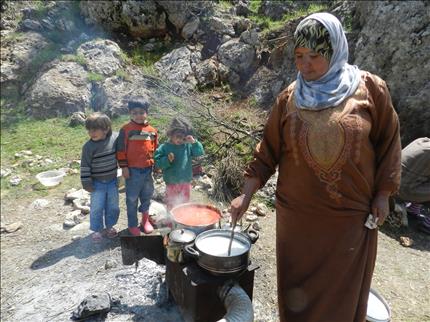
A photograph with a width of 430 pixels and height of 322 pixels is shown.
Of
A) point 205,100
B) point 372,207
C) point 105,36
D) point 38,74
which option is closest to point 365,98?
point 372,207

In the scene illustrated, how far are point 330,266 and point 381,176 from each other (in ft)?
1.91

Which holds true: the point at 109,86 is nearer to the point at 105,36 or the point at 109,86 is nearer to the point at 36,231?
the point at 105,36

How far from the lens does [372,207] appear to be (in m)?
2.07

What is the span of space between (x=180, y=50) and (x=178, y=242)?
22.4ft

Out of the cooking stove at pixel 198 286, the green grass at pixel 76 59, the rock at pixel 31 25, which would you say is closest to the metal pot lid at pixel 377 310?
the cooking stove at pixel 198 286

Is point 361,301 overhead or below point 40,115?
below

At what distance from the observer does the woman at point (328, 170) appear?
194 cm

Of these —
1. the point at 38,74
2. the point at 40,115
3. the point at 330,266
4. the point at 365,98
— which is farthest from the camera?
the point at 38,74

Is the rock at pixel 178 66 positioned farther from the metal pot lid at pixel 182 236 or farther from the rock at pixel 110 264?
the metal pot lid at pixel 182 236

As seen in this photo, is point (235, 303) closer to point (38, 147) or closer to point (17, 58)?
point (38, 147)

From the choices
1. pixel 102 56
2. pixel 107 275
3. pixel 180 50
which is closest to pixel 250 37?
pixel 180 50

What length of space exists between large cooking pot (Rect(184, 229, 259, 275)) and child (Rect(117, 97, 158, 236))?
1.55 metres

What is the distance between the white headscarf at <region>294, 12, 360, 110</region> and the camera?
6.28 feet

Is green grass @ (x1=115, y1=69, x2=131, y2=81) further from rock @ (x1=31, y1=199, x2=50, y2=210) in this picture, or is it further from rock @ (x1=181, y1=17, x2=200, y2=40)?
rock @ (x1=31, y1=199, x2=50, y2=210)
